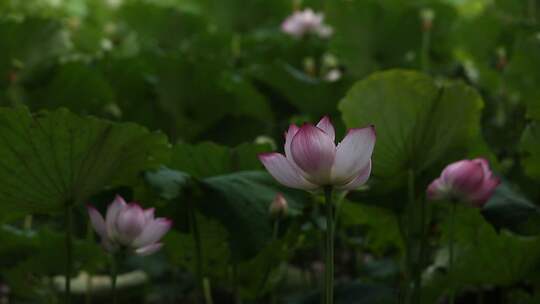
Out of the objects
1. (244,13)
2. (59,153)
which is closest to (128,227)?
(59,153)

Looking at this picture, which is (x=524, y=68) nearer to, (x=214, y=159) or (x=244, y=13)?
(x=214, y=159)

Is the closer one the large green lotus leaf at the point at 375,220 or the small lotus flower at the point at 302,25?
the large green lotus leaf at the point at 375,220

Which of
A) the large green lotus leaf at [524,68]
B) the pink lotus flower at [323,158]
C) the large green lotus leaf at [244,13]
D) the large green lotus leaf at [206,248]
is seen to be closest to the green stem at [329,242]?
the pink lotus flower at [323,158]

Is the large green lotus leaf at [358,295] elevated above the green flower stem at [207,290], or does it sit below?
below

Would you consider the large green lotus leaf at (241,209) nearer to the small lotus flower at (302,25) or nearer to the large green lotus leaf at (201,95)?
the large green lotus leaf at (201,95)

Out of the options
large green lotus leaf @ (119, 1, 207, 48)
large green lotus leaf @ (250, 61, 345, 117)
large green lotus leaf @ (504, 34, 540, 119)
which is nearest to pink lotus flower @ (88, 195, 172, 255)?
large green lotus leaf @ (250, 61, 345, 117)

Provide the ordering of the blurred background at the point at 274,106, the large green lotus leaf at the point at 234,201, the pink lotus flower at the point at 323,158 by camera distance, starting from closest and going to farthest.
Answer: the pink lotus flower at the point at 323,158 < the large green lotus leaf at the point at 234,201 < the blurred background at the point at 274,106
